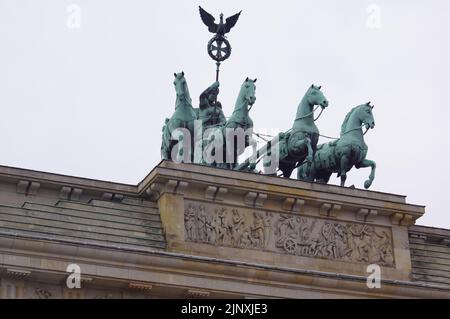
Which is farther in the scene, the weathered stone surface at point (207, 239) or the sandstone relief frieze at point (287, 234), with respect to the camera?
the sandstone relief frieze at point (287, 234)

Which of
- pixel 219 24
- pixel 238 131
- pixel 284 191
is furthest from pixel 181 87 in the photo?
pixel 284 191

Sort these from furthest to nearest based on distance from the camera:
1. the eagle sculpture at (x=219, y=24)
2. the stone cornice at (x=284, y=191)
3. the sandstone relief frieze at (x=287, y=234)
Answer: the eagle sculpture at (x=219, y=24), the sandstone relief frieze at (x=287, y=234), the stone cornice at (x=284, y=191)

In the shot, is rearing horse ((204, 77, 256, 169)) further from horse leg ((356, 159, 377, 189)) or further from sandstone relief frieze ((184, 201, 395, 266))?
horse leg ((356, 159, 377, 189))

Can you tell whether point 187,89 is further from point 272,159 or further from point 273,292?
point 273,292

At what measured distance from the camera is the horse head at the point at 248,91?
3625cm

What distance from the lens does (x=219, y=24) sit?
3784 centimetres

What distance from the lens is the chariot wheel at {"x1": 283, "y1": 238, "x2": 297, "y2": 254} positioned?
3400 cm

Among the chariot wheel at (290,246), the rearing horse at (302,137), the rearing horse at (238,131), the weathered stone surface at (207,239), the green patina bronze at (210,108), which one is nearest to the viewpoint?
the weathered stone surface at (207,239)

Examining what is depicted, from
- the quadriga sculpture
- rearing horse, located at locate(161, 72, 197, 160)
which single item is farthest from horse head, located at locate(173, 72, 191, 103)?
the quadriga sculpture

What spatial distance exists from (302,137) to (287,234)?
9.76 feet

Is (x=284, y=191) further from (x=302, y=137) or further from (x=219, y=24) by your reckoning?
(x=219, y=24)

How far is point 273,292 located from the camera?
32.9 m

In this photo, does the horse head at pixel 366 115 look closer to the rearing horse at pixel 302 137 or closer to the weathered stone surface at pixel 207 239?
the rearing horse at pixel 302 137

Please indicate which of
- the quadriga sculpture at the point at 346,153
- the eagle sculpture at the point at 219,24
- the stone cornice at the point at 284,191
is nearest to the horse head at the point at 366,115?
the quadriga sculpture at the point at 346,153
